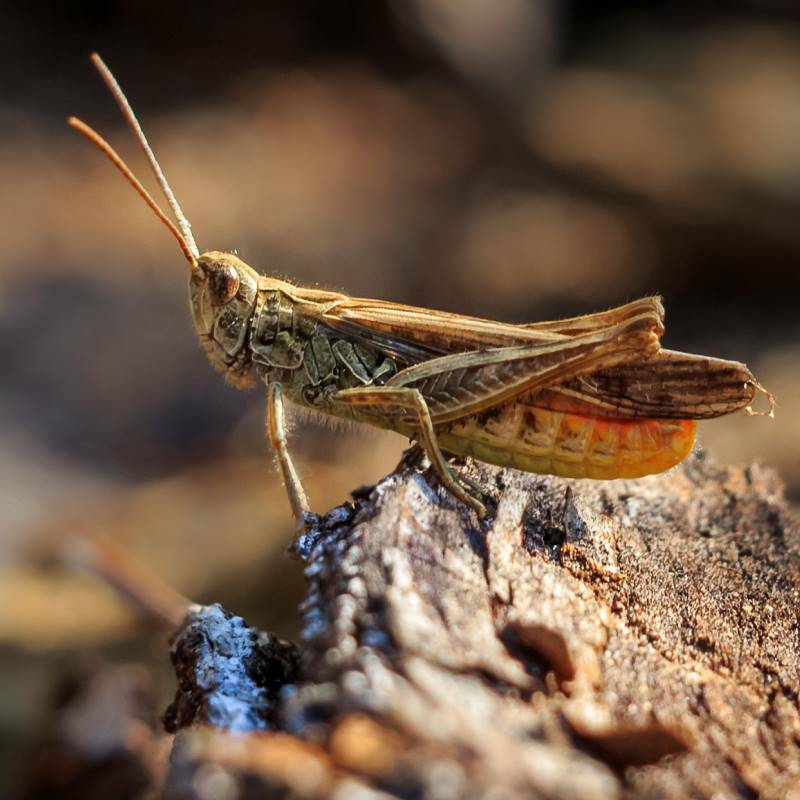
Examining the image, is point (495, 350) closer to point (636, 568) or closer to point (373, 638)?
point (636, 568)

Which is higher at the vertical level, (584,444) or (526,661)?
(584,444)

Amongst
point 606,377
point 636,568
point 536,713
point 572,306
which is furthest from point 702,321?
point 536,713

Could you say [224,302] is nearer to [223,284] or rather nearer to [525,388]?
[223,284]

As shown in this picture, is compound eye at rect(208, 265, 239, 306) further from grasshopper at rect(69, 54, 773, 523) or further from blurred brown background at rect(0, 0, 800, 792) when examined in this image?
blurred brown background at rect(0, 0, 800, 792)

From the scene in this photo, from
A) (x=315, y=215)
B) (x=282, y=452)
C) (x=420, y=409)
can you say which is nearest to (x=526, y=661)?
(x=420, y=409)

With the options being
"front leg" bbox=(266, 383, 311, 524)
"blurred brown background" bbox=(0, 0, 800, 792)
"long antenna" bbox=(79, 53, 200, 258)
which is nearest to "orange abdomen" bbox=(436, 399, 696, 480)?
"front leg" bbox=(266, 383, 311, 524)

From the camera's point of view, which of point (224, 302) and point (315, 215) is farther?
point (315, 215)

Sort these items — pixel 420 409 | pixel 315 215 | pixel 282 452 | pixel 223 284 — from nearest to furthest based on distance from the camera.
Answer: pixel 420 409
pixel 282 452
pixel 223 284
pixel 315 215
